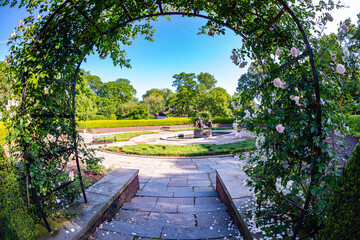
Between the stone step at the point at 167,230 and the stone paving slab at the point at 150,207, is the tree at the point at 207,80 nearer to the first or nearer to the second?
the stone paving slab at the point at 150,207

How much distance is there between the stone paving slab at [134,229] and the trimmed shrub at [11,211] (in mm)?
899

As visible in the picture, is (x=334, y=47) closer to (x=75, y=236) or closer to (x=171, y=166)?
(x=75, y=236)

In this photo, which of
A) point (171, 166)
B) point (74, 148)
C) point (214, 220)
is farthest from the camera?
point (171, 166)

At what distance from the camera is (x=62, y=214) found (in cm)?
210

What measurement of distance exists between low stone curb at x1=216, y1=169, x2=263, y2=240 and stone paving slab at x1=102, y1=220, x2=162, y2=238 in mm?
1056

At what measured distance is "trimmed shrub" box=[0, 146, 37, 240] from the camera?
1.57m

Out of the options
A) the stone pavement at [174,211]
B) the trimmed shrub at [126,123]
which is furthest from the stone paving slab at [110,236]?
the trimmed shrub at [126,123]

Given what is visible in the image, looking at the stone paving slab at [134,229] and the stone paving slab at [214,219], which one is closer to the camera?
the stone paving slab at [134,229]

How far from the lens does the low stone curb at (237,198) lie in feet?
6.94

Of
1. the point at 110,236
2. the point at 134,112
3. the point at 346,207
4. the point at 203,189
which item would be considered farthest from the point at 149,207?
the point at 134,112

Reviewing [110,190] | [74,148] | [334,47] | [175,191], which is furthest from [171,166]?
[334,47]

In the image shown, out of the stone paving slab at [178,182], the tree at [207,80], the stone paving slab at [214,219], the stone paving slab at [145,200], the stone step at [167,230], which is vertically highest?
the tree at [207,80]

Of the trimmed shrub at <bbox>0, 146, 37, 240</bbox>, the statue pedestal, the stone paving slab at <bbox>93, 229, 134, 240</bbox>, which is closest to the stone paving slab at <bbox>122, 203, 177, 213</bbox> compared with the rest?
the stone paving slab at <bbox>93, 229, 134, 240</bbox>

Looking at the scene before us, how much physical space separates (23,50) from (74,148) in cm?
132
